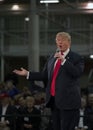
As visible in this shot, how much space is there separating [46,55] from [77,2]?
5.03 feet

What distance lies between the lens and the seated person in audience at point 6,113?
359 inches

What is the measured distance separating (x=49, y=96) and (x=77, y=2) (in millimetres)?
6893

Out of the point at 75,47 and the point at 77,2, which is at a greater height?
the point at 77,2

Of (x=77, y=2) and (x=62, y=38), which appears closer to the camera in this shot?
(x=62, y=38)

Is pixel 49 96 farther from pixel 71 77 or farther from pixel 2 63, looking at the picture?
pixel 2 63

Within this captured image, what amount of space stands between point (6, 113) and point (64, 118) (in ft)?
12.8

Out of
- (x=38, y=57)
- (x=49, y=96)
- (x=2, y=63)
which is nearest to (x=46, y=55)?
(x=38, y=57)

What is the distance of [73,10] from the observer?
12.9 metres

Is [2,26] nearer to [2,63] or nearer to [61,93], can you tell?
[2,63]

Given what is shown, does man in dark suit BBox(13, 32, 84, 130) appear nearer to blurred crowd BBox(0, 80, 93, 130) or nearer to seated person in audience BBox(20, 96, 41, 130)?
blurred crowd BBox(0, 80, 93, 130)

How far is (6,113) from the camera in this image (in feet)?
32.5

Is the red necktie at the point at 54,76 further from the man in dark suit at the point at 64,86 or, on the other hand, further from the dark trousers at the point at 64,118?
the dark trousers at the point at 64,118

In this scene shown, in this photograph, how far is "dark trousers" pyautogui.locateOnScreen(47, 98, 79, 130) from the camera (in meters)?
6.18

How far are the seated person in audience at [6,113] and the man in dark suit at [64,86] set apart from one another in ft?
8.92
